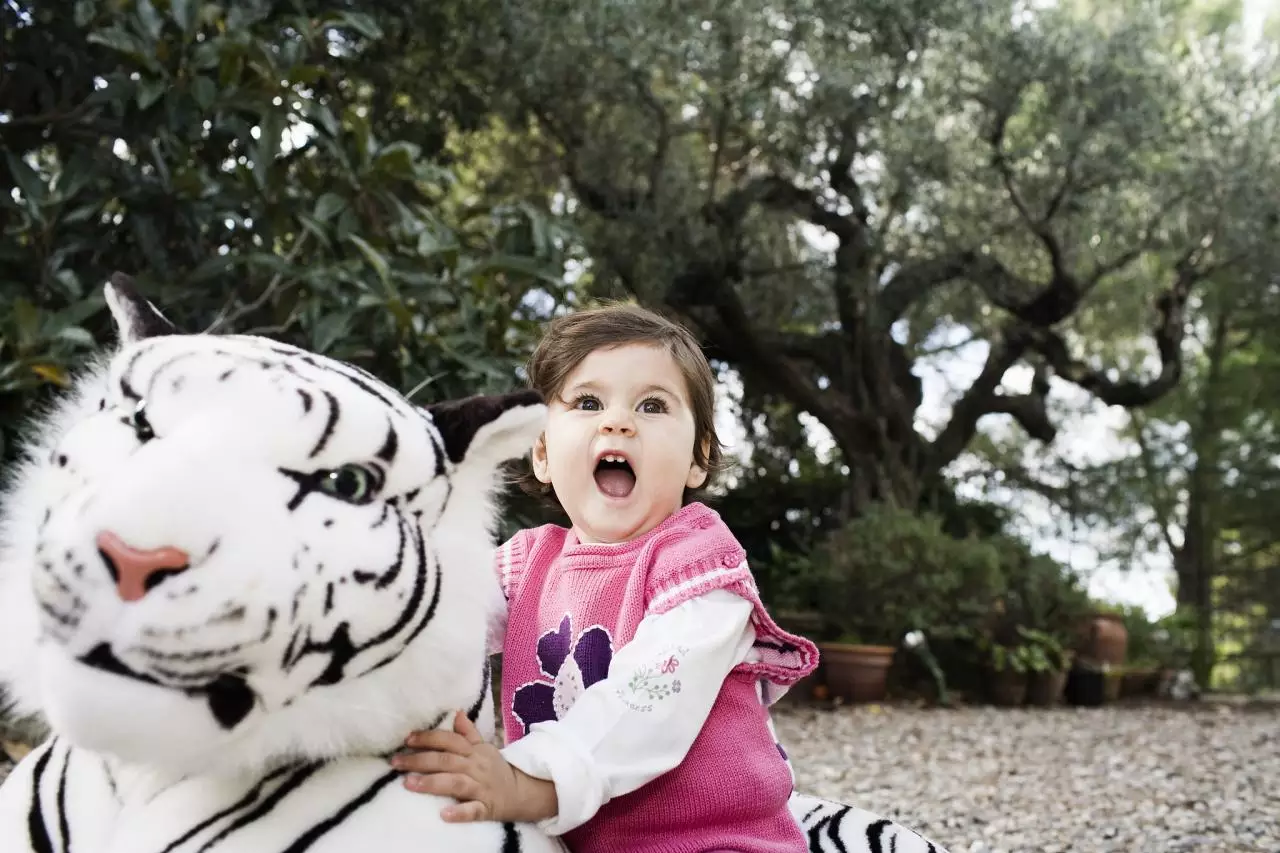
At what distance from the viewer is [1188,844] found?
333 cm

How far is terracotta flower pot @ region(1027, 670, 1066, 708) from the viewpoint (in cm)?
821

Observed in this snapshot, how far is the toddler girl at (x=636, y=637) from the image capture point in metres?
1.13

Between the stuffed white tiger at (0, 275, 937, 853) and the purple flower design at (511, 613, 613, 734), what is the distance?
14.3 inches

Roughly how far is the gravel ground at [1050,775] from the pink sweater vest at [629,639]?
194 cm

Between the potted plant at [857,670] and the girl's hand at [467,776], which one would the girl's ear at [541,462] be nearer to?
the girl's hand at [467,776]

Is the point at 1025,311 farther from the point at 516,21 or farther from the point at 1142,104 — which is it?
the point at 516,21

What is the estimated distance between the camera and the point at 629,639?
4.29ft

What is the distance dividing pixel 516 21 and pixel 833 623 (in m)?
4.84

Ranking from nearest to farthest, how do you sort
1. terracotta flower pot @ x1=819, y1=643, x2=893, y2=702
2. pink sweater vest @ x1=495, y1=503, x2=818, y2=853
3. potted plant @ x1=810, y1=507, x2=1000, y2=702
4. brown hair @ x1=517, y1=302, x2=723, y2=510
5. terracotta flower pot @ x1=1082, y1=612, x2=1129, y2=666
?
pink sweater vest @ x1=495, y1=503, x2=818, y2=853, brown hair @ x1=517, y1=302, x2=723, y2=510, terracotta flower pot @ x1=819, y1=643, x2=893, y2=702, potted plant @ x1=810, y1=507, x2=1000, y2=702, terracotta flower pot @ x1=1082, y1=612, x2=1129, y2=666

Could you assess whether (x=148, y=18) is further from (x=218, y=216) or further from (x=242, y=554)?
(x=242, y=554)

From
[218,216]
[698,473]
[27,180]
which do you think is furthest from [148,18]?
[698,473]

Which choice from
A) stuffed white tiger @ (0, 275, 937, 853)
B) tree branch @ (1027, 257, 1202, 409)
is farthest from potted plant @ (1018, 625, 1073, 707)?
stuffed white tiger @ (0, 275, 937, 853)

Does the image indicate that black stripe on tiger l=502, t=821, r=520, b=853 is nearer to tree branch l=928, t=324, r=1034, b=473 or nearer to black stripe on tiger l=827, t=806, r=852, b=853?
black stripe on tiger l=827, t=806, r=852, b=853

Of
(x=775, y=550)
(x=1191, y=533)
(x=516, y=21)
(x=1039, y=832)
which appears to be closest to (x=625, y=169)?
(x=516, y=21)
